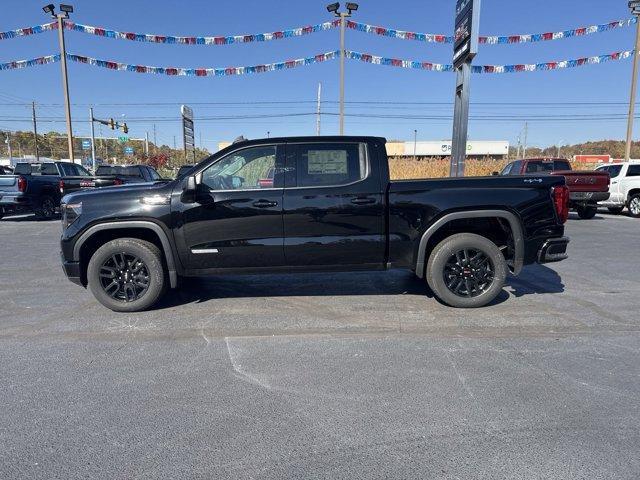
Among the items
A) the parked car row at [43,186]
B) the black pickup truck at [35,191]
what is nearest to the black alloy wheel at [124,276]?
the parked car row at [43,186]

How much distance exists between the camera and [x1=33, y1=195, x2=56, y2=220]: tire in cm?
1378

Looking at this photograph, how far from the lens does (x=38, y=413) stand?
9.82ft

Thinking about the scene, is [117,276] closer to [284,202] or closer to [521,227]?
[284,202]

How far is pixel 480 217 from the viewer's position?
501 cm

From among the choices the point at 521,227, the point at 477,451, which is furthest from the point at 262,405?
the point at 521,227

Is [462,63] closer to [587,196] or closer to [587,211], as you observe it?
[587,196]

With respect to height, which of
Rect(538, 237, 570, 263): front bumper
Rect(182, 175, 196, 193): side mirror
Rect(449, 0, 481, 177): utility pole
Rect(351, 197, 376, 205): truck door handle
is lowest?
Rect(538, 237, 570, 263): front bumper

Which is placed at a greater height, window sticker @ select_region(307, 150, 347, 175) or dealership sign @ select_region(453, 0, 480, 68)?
dealership sign @ select_region(453, 0, 480, 68)

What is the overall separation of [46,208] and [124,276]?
11151 mm

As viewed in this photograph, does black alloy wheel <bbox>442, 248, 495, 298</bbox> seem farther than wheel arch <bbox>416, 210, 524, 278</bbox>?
Yes

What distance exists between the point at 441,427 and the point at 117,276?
3918 millimetres

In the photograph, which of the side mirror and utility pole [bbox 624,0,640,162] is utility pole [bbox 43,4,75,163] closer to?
the side mirror

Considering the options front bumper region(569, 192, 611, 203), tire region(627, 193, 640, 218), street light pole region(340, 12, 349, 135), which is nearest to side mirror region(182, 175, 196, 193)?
front bumper region(569, 192, 611, 203)

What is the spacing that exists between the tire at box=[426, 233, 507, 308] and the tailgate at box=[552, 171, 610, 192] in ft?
32.5
